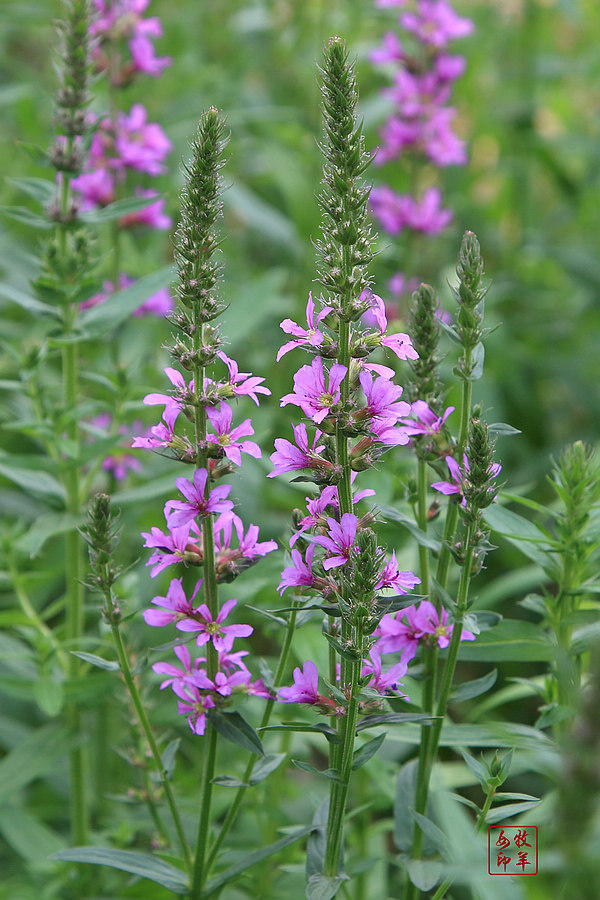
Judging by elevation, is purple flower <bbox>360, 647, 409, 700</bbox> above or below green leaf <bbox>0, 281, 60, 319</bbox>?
below

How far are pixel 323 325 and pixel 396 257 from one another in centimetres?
290

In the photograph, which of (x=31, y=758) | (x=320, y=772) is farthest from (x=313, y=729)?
(x=31, y=758)

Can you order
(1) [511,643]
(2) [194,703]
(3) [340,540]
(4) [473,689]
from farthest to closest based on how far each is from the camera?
1. (1) [511,643]
2. (4) [473,689]
3. (2) [194,703]
4. (3) [340,540]

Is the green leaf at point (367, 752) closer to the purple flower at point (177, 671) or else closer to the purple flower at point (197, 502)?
the purple flower at point (177, 671)

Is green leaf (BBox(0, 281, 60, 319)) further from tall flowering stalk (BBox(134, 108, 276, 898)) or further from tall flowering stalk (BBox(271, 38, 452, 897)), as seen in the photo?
tall flowering stalk (BBox(271, 38, 452, 897))

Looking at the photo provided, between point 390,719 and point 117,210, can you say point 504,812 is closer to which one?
point 390,719

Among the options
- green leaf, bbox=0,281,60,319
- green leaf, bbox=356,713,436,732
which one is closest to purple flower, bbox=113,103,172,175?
green leaf, bbox=0,281,60,319

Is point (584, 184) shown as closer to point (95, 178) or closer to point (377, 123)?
point (377, 123)

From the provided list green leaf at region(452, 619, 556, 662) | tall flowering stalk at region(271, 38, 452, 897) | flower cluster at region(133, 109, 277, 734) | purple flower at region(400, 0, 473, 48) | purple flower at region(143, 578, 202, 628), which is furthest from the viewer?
purple flower at region(400, 0, 473, 48)

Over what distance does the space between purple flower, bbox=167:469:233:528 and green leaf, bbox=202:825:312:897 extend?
2.22ft

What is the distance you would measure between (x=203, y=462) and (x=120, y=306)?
3.65ft

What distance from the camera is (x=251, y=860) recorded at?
6.28 feet

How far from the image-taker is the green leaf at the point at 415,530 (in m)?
1.90

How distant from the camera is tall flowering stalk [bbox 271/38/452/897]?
161 cm
